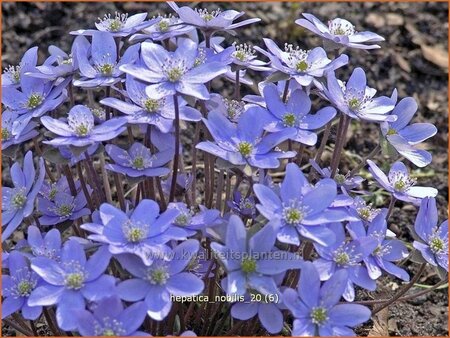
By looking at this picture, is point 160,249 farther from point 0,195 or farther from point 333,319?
point 0,195

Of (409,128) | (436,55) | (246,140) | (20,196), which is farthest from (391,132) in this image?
(436,55)

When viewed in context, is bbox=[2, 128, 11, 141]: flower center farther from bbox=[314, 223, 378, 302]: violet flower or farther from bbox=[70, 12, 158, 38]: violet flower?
bbox=[314, 223, 378, 302]: violet flower

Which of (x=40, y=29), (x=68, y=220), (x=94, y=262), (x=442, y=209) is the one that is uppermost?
(x=94, y=262)

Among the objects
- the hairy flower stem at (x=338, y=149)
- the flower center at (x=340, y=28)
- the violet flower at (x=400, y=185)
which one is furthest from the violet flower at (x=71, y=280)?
the flower center at (x=340, y=28)

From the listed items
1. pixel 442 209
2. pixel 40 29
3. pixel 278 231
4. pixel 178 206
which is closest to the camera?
pixel 278 231

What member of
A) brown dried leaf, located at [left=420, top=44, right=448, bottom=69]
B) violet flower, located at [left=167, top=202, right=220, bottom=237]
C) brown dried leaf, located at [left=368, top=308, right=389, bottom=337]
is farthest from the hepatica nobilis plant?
brown dried leaf, located at [left=420, top=44, right=448, bottom=69]

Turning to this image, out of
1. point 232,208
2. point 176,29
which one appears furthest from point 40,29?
point 232,208
